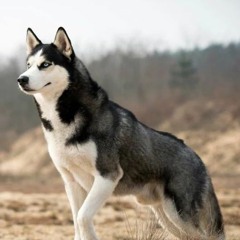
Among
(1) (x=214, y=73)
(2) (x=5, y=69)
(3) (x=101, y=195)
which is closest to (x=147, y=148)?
(3) (x=101, y=195)

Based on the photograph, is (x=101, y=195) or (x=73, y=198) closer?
(x=101, y=195)

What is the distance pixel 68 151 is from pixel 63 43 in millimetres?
1365

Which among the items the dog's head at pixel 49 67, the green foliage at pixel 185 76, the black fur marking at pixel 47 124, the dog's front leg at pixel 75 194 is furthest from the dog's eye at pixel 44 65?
the green foliage at pixel 185 76

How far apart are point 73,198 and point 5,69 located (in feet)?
188

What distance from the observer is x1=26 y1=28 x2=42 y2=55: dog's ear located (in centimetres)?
794

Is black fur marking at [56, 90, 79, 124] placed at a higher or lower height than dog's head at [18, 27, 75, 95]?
lower

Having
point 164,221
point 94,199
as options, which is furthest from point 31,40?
point 164,221

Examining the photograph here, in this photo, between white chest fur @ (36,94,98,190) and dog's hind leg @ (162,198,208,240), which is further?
dog's hind leg @ (162,198,208,240)

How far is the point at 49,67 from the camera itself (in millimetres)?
7344

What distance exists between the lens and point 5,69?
63688 millimetres

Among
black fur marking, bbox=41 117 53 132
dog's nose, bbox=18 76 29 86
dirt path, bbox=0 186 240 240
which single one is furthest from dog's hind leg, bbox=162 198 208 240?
dog's nose, bbox=18 76 29 86

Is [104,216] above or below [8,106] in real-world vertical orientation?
above

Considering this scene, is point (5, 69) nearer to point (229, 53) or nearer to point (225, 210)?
point (229, 53)

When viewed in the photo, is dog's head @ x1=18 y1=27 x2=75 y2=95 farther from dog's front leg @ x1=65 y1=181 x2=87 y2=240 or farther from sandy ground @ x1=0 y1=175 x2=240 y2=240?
sandy ground @ x1=0 y1=175 x2=240 y2=240
